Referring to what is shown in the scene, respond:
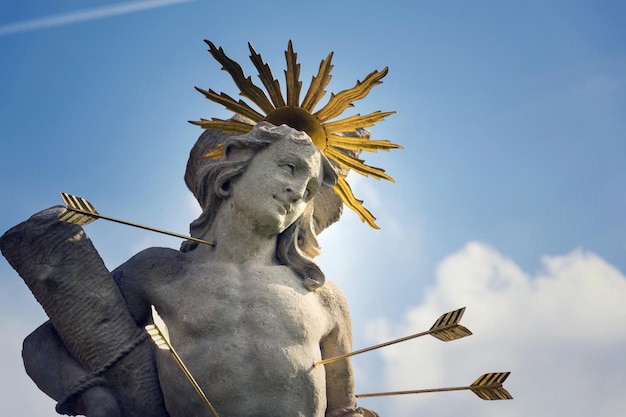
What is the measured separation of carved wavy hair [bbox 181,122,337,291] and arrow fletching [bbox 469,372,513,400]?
1.31m

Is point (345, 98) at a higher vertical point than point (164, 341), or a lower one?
higher

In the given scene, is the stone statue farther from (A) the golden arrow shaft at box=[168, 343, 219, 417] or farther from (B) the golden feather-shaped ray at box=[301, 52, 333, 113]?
(B) the golden feather-shaped ray at box=[301, 52, 333, 113]

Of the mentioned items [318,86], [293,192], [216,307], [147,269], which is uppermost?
[318,86]

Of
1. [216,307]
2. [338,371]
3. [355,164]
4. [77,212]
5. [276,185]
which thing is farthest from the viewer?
[355,164]

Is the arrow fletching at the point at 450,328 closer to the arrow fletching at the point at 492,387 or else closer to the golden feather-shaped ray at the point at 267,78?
the arrow fletching at the point at 492,387

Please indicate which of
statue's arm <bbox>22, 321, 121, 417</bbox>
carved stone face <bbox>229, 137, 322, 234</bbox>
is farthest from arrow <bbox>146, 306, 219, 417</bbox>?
carved stone face <bbox>229, 137, 322, 234</bbox>

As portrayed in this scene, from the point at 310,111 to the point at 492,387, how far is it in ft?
7.90

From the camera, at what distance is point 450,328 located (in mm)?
8250

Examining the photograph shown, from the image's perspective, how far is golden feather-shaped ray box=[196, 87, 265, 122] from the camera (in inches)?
358

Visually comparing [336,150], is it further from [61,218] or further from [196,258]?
[61,218]

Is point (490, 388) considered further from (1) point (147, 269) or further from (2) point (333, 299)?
(1) point (147, 269)

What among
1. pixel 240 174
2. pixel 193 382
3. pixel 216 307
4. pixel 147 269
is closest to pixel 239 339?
pixel 216 307

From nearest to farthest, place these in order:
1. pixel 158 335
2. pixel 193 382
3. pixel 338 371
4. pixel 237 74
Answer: pixel 158 335
pixel 193 382
pixel 338 371
pixel 237 74

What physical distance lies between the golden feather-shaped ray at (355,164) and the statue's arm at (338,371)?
956mm
